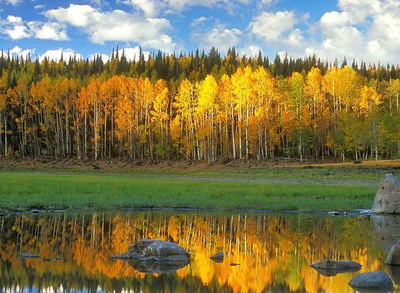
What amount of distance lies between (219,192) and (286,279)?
20739 mm

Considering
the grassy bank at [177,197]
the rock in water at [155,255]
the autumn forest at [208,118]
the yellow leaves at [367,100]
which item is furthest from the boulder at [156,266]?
the yellow leaves at [367,100]

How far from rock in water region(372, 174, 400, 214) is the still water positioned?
179 cm

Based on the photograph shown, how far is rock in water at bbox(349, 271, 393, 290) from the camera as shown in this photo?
34.2 ft

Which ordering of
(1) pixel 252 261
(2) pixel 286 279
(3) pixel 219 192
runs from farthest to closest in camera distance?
(3) pixel 219 192
(1) pixel 252 261
(2) pixel 286 279

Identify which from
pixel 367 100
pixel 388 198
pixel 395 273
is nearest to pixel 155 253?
pixel 395 273

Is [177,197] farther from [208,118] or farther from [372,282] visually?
[208,118]

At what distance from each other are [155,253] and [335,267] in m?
4.68

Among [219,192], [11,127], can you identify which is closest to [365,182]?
[219,192]

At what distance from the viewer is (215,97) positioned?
249ft

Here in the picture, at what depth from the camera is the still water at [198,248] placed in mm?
10914

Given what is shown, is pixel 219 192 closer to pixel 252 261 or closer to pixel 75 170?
pixel 252 261

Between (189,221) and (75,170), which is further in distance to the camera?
(75,170)

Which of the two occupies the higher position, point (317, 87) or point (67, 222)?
point (317, 87)

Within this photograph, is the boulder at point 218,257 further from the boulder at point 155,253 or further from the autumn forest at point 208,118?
the autumn forest at point 208,118
